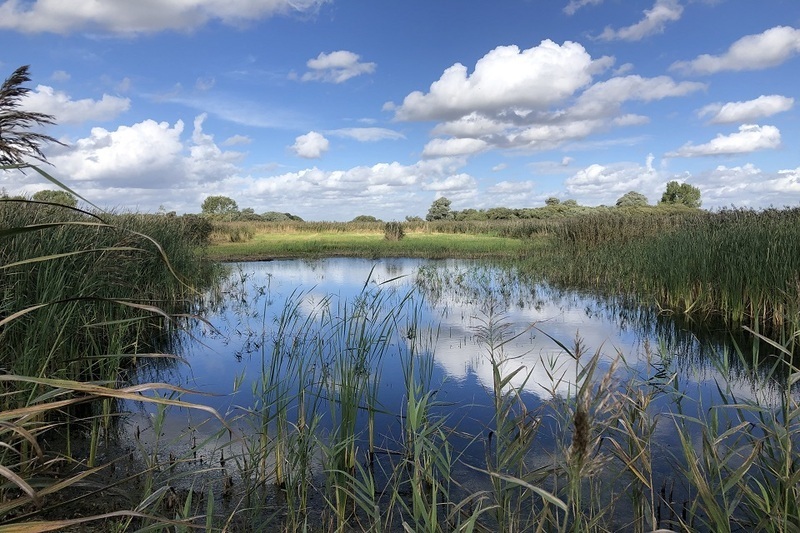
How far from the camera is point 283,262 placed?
21.6 metres

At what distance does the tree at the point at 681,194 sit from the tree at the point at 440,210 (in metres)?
24.2

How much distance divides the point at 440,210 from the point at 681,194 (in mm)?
27227

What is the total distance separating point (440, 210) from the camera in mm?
66625

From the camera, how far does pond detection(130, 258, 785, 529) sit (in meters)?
2.26

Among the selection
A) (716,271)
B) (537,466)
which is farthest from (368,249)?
(537,466)

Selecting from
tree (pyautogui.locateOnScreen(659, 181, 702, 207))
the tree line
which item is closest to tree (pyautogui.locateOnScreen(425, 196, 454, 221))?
the tree line

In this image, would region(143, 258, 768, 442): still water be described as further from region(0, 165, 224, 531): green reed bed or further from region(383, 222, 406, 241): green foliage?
region(383, 222, 406, 241): green foliage

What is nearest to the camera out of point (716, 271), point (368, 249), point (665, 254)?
point (716, 271)

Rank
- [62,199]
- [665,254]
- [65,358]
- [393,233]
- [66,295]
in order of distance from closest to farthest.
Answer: [65,358], [66,295], [665,254], [62,199], [393,233]

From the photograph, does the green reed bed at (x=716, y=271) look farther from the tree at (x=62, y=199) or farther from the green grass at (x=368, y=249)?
the green grass at (x=368, y=249)

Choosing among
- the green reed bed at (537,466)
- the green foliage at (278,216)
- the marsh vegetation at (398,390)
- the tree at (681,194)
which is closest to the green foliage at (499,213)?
the tree at (681,194)

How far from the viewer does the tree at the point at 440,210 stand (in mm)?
65625

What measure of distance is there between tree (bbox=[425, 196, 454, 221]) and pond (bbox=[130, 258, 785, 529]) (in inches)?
2037

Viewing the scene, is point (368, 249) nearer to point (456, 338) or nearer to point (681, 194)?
point (456, 338)
